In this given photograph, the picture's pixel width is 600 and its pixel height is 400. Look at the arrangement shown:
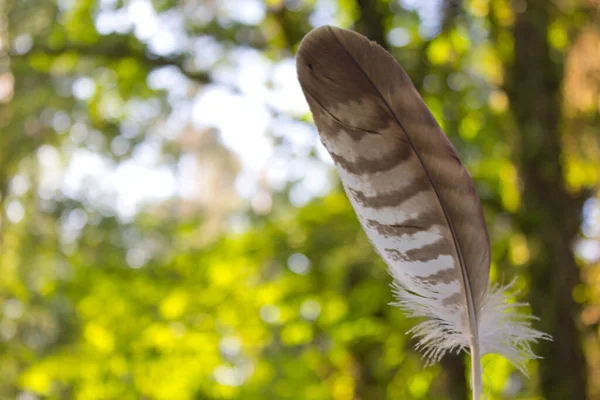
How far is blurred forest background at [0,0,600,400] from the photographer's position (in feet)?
7.42

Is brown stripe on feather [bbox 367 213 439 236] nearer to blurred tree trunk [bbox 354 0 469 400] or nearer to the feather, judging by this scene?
the feather

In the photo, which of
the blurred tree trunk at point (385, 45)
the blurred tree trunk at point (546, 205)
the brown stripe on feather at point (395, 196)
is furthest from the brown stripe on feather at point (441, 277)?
the blurred tree trunk at point (546, 205)

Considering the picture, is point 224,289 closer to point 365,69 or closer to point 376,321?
point 376,321

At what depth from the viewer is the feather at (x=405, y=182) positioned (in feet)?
2.03

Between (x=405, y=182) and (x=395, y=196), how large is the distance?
0.02 metres

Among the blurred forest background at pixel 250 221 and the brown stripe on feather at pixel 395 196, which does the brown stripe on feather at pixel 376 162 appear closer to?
the brown stripe on feather at pixel 395 196

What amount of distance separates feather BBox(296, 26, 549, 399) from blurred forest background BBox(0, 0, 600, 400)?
126 cm

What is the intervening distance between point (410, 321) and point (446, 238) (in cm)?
173

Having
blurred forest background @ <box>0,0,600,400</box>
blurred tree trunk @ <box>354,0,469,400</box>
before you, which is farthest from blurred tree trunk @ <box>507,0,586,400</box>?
blurred tree trunk @ <box>354,0,469,400</box>

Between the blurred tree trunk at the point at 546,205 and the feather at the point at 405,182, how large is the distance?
1.51 metres

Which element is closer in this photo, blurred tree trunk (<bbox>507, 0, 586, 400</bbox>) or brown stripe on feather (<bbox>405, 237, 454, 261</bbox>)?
brown stripe on feather (<bbox>405, 237, 454, 261</bbox>)

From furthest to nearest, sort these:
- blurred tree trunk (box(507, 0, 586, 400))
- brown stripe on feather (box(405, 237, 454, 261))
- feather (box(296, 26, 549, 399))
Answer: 1. blurred tree trunk (box(507, 0, 586, 400))
2. brown stripe on feather (box(405, 237, 454, 261))
3. feather (box(296, 26, 549, 399))

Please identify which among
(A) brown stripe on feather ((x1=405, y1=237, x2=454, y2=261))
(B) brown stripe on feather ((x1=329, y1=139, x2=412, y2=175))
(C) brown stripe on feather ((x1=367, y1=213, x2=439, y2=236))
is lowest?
(A) brown stripe on feather ((x1=405, y1=237, x2=454, y2=261))

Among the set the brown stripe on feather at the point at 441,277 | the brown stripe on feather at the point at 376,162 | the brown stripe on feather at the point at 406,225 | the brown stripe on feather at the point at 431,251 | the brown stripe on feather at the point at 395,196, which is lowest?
the brown stripe on feather at the point at 441,277
